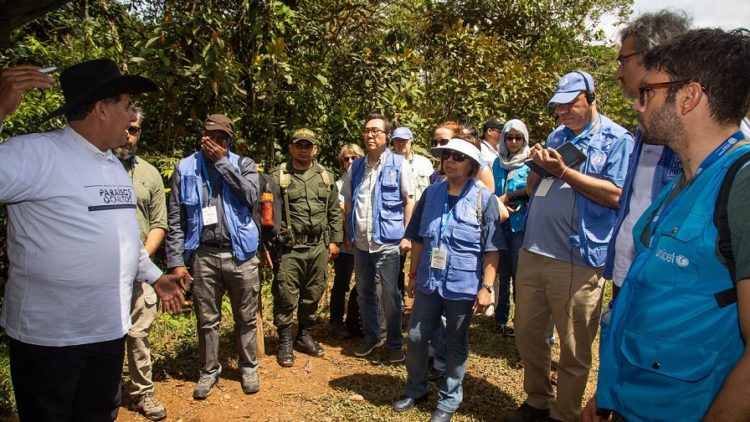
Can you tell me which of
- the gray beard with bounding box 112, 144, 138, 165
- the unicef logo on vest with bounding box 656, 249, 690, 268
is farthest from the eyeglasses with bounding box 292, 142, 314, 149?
the unicef logo on vest with bounding box 656, 249, 690, 268

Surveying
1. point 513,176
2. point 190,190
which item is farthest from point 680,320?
point 513,176

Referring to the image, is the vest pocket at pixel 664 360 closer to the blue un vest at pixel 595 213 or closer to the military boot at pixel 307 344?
the blue un vest at pixel 595 213

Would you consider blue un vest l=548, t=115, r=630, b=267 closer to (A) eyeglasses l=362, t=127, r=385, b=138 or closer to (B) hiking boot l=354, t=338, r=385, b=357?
(A) eyeglasses l=362, t=127, r=385, b=138

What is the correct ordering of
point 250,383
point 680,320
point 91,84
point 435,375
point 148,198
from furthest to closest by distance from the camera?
point 435,375 < point 250,383 < point 148,198 < point 91,84 < point 680,320

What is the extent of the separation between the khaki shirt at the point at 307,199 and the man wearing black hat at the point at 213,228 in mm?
651

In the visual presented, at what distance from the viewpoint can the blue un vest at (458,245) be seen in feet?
12.3

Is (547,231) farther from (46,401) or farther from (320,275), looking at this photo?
(46,401)

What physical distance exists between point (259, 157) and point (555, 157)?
10.3 feet

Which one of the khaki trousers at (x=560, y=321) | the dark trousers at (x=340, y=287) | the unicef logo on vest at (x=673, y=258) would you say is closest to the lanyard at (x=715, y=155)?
the unicef logo on vest at (x=673, y=258)

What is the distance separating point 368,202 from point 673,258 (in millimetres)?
3705

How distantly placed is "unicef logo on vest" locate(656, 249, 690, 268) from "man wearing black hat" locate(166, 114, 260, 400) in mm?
3200

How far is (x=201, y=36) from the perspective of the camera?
14.6ft

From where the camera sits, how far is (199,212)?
4.21 metres

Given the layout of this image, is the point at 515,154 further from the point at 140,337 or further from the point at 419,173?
the point at 140,337
